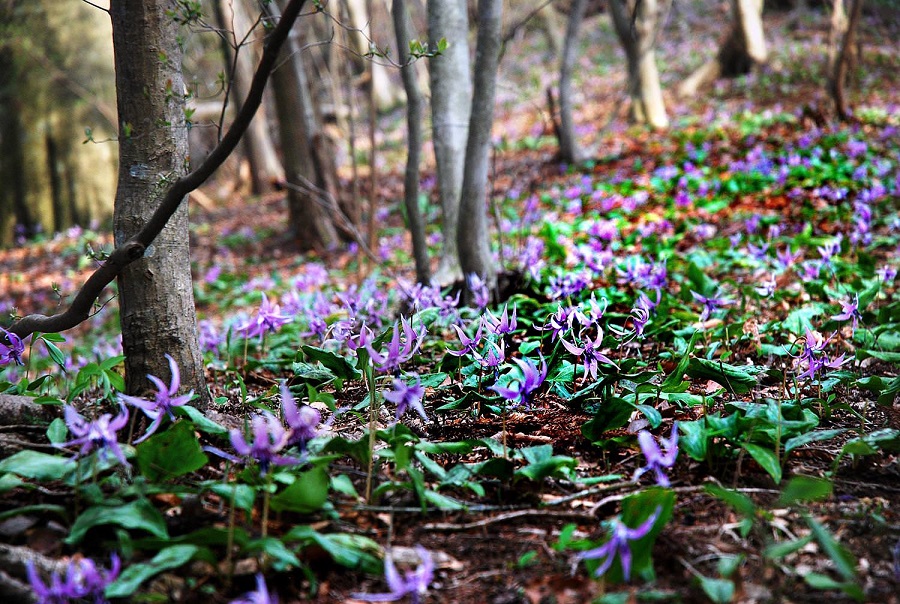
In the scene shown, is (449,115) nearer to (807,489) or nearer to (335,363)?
(335,363)

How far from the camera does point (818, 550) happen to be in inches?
59.9

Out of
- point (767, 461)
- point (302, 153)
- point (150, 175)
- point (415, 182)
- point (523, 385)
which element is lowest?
point (767, 461)

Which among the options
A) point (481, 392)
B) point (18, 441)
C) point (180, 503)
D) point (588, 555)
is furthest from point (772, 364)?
point (18, 441)

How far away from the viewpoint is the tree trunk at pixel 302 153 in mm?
8805

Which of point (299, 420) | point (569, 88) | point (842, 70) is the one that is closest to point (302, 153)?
point (569, 88)

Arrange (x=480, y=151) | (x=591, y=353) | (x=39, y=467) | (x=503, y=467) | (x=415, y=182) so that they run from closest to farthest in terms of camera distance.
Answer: (x=39, y=467), (x=503, y=467), (x=591, y=353), (x=480, y=151), (x=415, y=182)

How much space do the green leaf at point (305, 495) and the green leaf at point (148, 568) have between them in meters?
0.21

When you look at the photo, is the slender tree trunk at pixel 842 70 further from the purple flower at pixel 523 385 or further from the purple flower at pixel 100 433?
the purple flower at pixel 100 433

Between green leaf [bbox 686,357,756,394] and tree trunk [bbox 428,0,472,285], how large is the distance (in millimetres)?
2216

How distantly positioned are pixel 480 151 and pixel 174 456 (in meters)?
2.42

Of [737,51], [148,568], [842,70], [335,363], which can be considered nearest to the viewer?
[148,568]

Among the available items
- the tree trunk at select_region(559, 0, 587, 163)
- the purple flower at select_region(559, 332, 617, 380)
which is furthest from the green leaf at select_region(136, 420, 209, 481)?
the tree trunk at select_region(559, 0, 587, 163)

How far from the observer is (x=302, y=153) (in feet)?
29.9

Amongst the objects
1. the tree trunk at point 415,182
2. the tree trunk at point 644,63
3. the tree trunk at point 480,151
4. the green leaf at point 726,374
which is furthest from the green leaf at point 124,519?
the tree trunk at point 644,63
